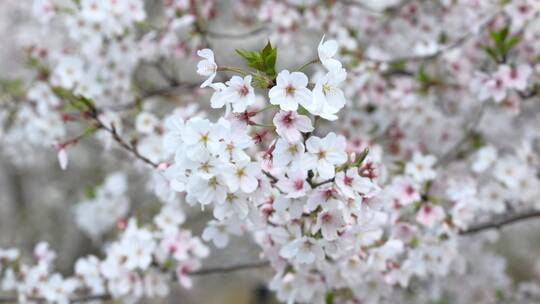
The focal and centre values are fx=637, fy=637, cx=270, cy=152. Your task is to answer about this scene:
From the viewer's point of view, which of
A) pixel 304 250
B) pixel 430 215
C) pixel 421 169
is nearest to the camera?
pixel 304 250

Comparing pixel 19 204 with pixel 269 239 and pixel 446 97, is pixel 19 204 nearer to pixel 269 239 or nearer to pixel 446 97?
pixel 446 97

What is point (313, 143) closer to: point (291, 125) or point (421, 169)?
point (291, 125)

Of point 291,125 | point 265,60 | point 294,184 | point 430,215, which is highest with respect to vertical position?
point 265,60

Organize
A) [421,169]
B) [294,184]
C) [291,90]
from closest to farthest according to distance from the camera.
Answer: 1. [291,90]
2. [294,184]
3. [421,169]

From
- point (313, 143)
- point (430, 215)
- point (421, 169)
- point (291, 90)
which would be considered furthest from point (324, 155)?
point (421, 169)

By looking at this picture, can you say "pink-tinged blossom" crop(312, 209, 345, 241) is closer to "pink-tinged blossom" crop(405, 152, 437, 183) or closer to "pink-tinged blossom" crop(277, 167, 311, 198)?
"pink-tinged blossom" crop(277, 167, 311, 198)

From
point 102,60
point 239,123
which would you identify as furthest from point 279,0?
point 239,123

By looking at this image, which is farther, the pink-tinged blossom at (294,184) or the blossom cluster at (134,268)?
the blossom cluster at (134,268)

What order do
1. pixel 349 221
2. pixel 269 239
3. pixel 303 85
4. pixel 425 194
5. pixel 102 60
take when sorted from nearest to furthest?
1. pixel 303 85
2. pixel 349 221
3. pixel 269 239
4. pixel 425 194
5. pixel 102 60

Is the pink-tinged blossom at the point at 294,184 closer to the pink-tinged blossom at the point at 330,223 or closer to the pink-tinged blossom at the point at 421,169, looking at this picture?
the pink-tinged blossom at the point at 330,223

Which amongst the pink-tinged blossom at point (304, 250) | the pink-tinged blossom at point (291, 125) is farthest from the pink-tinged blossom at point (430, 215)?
the pink-tinged blossom at point (291, 125)

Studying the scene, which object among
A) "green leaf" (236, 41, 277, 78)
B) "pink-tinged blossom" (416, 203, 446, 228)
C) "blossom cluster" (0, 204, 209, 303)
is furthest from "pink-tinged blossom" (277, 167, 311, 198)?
"blossom cluster" (0, 204, 209, 303)
